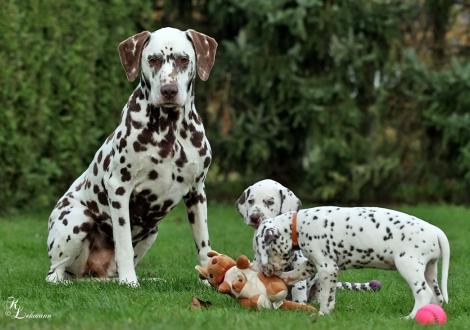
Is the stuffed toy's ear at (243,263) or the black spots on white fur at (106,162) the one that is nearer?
the stuffed toy's ear at (243,263)

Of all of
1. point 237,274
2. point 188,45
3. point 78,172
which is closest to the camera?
point 237,274

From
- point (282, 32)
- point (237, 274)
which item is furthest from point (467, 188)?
point (237, 274)

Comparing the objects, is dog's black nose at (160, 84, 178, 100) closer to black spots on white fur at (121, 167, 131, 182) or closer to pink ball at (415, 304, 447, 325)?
black spots on white fur at (121, 167, 131, 182)

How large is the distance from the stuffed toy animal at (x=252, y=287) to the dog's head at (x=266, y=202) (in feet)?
2.03

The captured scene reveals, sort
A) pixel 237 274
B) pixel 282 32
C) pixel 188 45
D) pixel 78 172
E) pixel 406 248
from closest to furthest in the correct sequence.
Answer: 1. pixel 406 248
2. pixel 237 274
3. pixel 188 45
4. pixel 78 172
5. pixel 282 32

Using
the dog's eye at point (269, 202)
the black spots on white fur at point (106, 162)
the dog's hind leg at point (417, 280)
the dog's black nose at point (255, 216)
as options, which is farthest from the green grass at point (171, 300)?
the black spots on white fur at point (106, 162)

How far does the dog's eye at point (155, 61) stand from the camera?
7234 mm

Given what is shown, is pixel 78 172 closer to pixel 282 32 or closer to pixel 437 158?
pixel 282 32

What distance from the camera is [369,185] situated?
50.4 feet

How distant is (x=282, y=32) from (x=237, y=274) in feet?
29.8

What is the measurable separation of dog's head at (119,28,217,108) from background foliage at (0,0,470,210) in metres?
6.26

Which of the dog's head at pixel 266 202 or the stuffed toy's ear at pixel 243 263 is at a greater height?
the dog's head at pixel 266 202

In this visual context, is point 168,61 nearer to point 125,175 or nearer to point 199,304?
point 125,175

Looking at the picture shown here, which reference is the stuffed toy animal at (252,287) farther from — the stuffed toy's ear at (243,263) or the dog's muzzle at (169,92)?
the dog's muzzle at (169,92)
